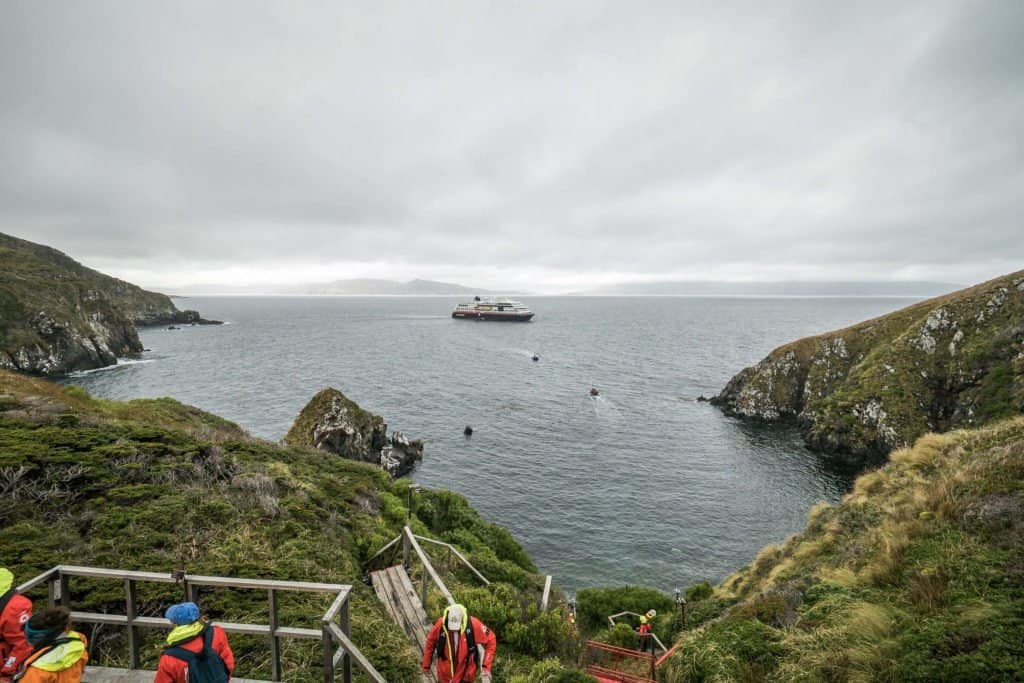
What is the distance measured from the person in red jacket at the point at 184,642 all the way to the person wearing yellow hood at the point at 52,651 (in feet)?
2.93

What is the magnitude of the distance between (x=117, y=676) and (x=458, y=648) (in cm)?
478

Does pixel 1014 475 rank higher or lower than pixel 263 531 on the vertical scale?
higher

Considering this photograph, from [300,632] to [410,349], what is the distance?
4081 inches

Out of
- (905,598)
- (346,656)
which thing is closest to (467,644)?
(346,656)

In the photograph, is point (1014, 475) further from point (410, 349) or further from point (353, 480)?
point (410, 349)

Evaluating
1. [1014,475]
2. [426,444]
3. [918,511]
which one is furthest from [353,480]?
[426,444]

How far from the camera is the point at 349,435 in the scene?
39.3 m

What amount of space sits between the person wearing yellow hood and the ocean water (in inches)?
963

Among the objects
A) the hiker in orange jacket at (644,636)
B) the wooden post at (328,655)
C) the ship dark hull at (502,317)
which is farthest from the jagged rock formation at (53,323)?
the ship dark hull at (502,317)

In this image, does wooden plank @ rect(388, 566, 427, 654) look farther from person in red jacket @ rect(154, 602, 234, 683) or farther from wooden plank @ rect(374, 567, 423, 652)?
person in red jacket @ rect(154, 602, 234, 683)

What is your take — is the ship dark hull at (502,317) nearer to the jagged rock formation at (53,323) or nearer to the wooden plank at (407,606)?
the jagged rock formation at (53,323)

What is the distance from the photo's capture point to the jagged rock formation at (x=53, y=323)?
217ft

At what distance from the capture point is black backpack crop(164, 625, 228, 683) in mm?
4984

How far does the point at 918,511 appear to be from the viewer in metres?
12.5
